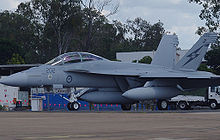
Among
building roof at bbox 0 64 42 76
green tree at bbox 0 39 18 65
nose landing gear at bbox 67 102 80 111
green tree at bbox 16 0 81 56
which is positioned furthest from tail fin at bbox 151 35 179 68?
green tree at bbox 0 39 18 65

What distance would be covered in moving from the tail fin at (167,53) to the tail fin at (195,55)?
1.66 ft

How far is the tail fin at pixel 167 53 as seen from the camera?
26.5 m

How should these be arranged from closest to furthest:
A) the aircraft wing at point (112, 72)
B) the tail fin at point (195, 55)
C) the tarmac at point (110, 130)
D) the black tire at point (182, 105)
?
the tarmac at point (110, 130) → the aircraft wing at point (112, 72) → the tail fin at point (195, 55) → the black tire at point (182, 105)

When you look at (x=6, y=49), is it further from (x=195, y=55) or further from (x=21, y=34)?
(x=195, y=55)

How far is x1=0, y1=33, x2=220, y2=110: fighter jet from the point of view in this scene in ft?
72.6

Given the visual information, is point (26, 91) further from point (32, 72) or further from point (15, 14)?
point (15, 14)

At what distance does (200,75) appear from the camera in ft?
79.7

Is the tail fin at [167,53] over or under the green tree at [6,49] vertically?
under

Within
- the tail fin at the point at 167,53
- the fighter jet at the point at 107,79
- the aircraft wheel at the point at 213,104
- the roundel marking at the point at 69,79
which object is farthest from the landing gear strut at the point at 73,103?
the aircraft wheel at the point at 213,104

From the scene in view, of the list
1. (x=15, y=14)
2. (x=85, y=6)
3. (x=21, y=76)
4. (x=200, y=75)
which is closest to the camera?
(x=21, y=76)

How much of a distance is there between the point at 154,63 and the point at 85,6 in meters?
43.7

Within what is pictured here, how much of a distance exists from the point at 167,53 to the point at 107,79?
4914 mm

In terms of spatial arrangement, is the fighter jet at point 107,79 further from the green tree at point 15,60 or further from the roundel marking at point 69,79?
the green tree at point 15,60

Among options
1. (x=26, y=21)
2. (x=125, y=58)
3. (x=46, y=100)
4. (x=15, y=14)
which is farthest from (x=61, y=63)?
(x=15, y=14)
